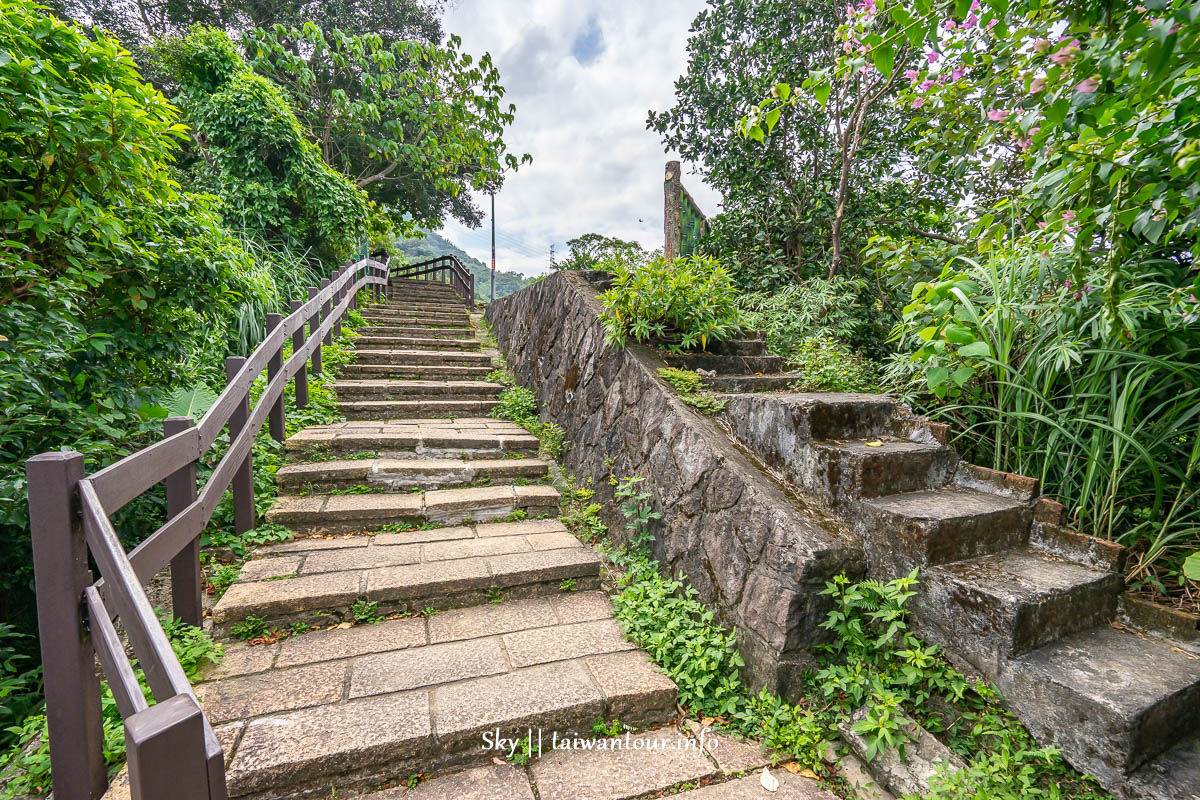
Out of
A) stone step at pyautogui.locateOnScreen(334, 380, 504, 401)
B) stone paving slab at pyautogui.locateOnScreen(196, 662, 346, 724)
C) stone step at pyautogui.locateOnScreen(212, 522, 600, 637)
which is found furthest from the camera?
stone step at pyautogui.locateOnScreen(334, 380, 504, 401)

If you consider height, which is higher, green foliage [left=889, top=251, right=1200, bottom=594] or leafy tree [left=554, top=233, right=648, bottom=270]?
leafy tree [left=554, top=233, right=648, bottom=270]

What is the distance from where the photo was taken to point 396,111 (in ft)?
26.1

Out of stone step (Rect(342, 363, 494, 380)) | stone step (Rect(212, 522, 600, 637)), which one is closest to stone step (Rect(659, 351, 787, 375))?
stone step (Rect(212, 522, 600, 637))

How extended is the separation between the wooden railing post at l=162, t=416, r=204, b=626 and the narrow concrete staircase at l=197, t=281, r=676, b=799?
0.10 metres

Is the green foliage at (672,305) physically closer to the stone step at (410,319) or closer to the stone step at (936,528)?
the stone step at (936,528)

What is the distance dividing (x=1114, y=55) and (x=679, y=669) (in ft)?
7.31

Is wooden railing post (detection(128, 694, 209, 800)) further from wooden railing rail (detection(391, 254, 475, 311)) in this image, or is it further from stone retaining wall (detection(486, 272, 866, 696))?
wooden railing rail (detection(391, 254, 475, 311))

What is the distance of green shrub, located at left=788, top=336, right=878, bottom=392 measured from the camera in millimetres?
2875

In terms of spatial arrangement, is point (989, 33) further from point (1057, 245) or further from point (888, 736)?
point (888, 736)

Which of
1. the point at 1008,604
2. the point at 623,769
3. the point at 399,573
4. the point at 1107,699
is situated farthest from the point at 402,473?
the point at 1107,699

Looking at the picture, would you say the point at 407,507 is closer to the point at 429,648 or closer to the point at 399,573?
the point at 399,573

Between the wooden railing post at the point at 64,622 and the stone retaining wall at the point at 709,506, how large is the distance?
6.30 ft

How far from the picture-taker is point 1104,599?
1.60 meters

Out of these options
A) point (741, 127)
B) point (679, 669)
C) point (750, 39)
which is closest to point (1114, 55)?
point (741, 127)
